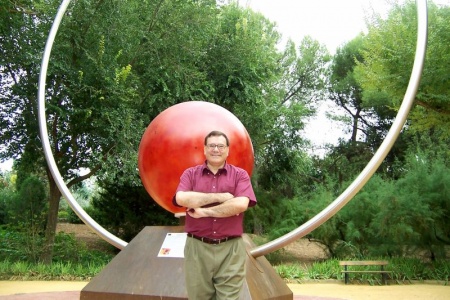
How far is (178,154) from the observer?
5551 millimetres

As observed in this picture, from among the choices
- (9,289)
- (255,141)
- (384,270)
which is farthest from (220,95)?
(9,289)

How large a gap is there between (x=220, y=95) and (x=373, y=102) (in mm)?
9567

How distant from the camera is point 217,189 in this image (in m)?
3.51

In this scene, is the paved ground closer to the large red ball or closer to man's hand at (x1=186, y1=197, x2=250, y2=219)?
the large red ball

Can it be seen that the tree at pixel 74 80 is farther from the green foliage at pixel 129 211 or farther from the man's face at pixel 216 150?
the man's face at pixel 216 150

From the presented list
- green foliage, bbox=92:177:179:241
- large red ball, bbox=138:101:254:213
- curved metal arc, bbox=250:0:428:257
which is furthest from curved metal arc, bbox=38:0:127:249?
green foliage, bbox=92:177:179:241

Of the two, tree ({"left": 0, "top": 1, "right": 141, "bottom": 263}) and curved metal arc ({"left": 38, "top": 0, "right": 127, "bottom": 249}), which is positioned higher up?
tree ({"left": 0, "top": 1, "right": 141, "bottom": 263})

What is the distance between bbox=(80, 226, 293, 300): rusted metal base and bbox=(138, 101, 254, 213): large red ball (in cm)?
52

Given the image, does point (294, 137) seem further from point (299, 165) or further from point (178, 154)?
point (178, 154)

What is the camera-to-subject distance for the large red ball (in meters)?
5.54

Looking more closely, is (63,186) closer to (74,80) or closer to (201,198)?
(201,198)

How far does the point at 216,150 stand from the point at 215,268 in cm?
69

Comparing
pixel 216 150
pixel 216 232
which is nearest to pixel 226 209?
pixel 216 232

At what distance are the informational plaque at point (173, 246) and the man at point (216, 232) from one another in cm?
194
